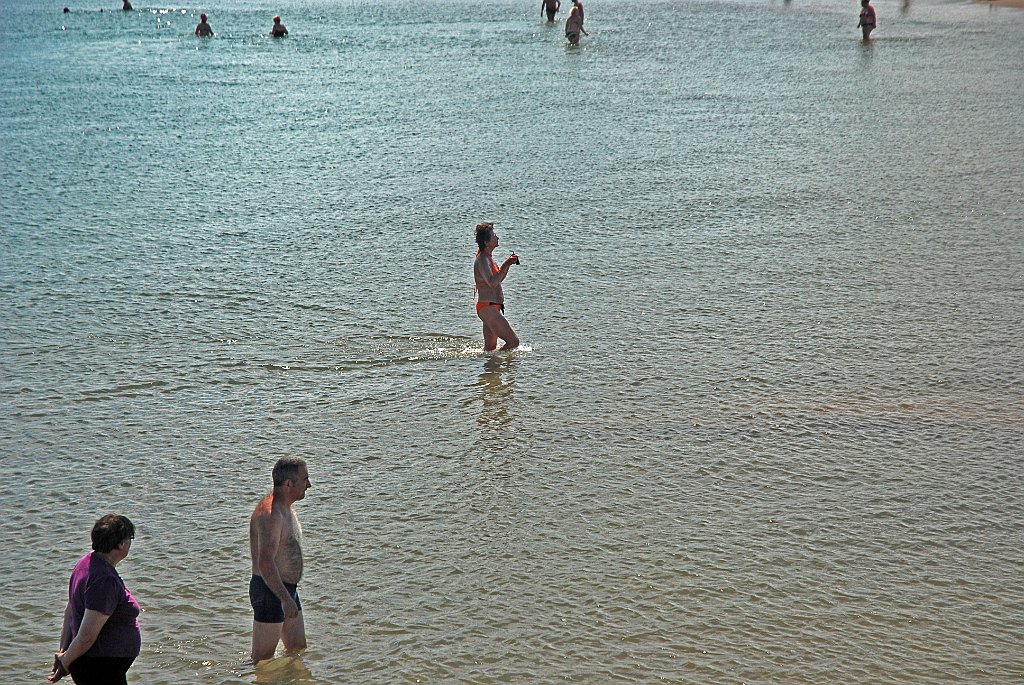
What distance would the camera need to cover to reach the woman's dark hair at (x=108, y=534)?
5371 millimetres

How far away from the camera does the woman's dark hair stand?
5.37 meters

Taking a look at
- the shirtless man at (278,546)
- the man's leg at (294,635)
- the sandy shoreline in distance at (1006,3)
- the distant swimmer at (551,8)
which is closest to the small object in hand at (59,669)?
the shirtless man at (278,546)

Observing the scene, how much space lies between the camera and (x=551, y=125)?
2272 cm

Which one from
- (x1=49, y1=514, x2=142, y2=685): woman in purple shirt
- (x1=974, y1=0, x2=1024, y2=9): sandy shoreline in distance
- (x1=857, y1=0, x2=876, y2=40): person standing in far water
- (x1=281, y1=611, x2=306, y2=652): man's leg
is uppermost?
(x1=974, y1=0, x2=1024, y2=9): sandy shoreline in distance

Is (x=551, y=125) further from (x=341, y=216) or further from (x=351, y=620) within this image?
(x=351, y=620)

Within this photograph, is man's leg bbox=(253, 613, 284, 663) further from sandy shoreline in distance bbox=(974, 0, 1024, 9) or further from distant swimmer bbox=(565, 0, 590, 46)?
sandy shoreline in distance bbox=(974, 0, 1024, 9)

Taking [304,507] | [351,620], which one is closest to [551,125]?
[304,507]

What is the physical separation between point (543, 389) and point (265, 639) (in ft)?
15.3

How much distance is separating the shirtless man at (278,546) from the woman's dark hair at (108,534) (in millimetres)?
786

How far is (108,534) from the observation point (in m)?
5.38

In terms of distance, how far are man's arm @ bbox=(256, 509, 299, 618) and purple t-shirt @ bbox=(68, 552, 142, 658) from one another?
0.70m

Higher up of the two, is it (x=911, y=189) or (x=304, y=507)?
(x=911, y=189)

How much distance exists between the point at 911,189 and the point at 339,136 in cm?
1050

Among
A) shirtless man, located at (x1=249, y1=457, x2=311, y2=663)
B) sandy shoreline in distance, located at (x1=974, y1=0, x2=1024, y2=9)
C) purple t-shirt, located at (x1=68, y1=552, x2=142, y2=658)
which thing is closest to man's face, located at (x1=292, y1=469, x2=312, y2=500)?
shirtless man, located at (x1=249, y1=457, x2=311, y2=663)
